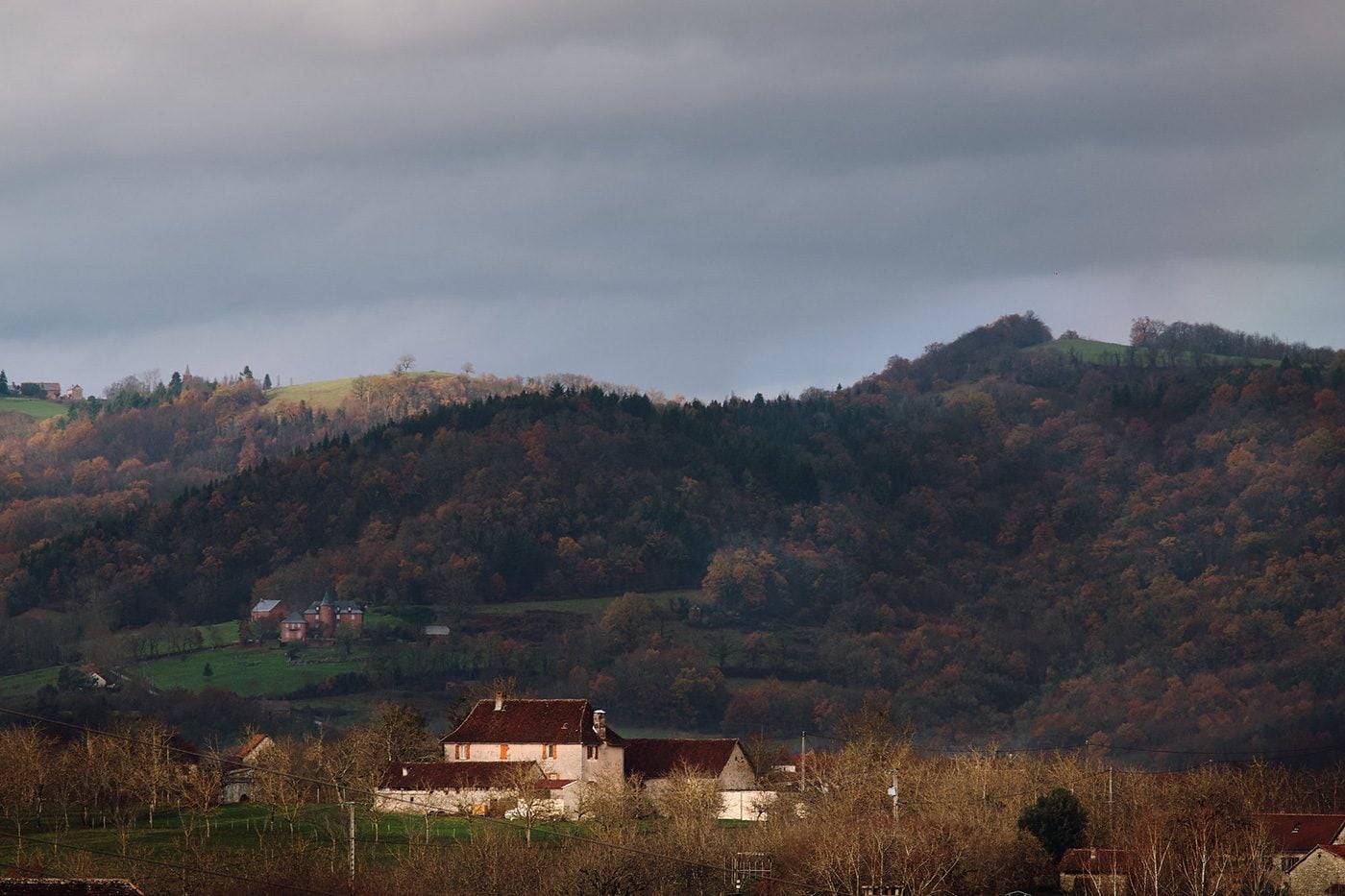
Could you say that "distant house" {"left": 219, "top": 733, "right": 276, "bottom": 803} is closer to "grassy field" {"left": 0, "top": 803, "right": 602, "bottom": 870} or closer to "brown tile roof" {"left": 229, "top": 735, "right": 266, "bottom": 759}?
"brown tile roof" {"left": 229, "top": 735, "right": 266, "bottom": 759}

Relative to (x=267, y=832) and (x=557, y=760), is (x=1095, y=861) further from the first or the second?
(x=557, y=760)

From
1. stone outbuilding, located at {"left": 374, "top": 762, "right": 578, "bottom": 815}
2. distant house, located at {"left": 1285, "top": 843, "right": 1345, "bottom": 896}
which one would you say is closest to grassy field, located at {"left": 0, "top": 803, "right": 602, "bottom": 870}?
stone outbuilding, located at {"left": 374, "top": 762, "right": 578, "bottom": 815}

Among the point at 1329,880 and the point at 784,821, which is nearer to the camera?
the point at 1329,880

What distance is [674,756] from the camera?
134 metres

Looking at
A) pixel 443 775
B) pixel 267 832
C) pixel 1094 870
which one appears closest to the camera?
pixel 1094 870

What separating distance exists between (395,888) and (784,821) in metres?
27.1

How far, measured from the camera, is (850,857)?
87375 millimetres

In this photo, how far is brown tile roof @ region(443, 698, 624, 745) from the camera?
435 feet

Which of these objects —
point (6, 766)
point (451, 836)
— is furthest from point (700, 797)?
point (6, 766)

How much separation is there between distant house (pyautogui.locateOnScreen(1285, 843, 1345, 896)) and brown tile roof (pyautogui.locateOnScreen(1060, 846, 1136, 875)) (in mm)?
8450

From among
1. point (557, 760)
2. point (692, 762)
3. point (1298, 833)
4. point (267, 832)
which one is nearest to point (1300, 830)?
point (1298, 833)

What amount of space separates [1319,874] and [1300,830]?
9.51 metres

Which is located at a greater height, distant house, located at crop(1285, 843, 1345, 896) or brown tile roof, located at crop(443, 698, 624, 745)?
brown tile roof, located at crop(443, 698, 624, 745)

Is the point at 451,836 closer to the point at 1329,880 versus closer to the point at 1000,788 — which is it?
the point at 1000,788
